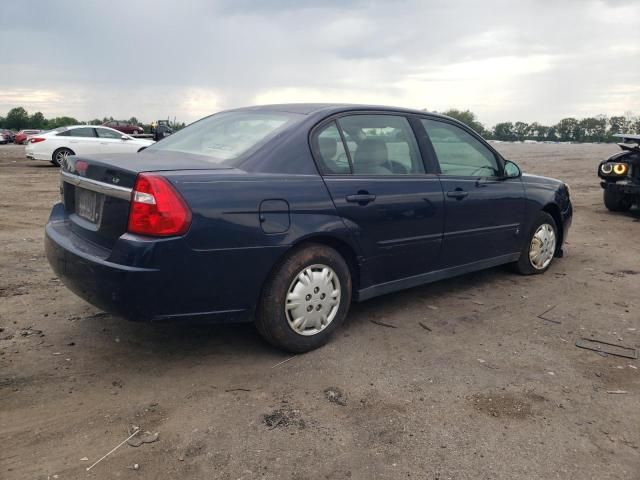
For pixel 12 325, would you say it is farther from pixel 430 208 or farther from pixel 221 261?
pixel 430 208

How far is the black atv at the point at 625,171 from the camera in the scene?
8.98 metres

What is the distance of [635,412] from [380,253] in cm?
180

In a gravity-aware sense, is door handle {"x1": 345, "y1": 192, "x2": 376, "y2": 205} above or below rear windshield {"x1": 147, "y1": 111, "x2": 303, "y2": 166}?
below

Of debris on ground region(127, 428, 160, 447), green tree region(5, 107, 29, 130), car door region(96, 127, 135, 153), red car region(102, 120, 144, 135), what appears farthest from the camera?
green tree region(5, 107, 29, 130)

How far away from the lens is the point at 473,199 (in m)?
4.68

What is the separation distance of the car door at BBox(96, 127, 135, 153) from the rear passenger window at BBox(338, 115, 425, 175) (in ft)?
46.9

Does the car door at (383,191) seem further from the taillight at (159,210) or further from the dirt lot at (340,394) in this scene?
the taillight at (159,210)

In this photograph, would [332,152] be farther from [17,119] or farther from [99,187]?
[17,119]

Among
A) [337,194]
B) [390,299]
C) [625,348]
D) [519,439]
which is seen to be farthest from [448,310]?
[519,439]

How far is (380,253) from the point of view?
3.98 m

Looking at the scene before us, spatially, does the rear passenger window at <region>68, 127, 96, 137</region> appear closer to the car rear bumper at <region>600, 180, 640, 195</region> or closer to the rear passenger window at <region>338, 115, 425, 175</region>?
the car rear bumper at <region>600, 180, 640, 195</region>

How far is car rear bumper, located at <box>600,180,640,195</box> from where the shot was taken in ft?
29.2

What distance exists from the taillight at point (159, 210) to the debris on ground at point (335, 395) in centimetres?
120

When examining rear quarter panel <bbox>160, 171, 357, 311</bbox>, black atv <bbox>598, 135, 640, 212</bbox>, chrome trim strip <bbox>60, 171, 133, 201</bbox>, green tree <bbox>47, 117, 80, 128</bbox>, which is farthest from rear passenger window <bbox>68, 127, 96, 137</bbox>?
green tree <bbox>47, 117, 80, 128</bbox>
